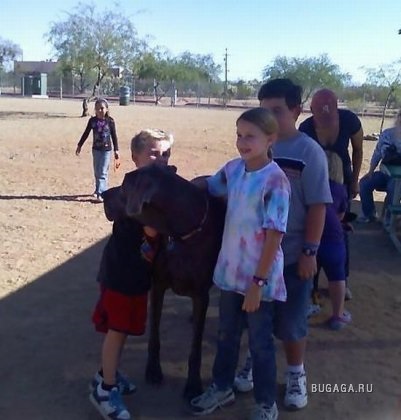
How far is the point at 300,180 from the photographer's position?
324cm

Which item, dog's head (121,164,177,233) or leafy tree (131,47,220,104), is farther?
leafy tree (131,47,220,104)

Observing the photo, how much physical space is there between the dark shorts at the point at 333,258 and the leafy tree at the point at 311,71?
5897cm

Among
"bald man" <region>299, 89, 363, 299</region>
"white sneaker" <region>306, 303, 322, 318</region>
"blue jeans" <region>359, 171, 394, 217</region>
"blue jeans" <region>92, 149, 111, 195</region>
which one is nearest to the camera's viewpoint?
"bald man" <region>299, 89, 363, 299</region>

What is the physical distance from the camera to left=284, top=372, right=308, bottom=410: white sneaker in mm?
3564

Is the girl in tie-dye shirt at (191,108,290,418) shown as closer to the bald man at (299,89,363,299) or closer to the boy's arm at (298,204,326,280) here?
the boy's arm at (298,204,326,280)

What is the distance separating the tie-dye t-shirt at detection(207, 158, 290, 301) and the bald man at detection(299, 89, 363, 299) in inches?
65.1

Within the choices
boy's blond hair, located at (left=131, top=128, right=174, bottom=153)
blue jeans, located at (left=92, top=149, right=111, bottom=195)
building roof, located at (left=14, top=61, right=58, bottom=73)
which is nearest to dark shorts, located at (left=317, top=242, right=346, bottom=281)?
boy's blond hair, located at (left=131, top=128, right=174, bottom=153)

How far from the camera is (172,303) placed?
520cm

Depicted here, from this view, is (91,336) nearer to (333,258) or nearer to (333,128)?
(333,258)

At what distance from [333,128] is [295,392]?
1999 millimetres

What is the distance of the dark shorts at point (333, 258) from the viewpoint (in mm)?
4465

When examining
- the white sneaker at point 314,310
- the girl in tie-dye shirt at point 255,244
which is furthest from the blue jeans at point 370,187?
the girl in tie-dye shirt at point 255,244

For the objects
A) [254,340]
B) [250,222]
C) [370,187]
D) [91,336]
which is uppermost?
[250,222]

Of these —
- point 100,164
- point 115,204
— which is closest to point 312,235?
point 115,204
